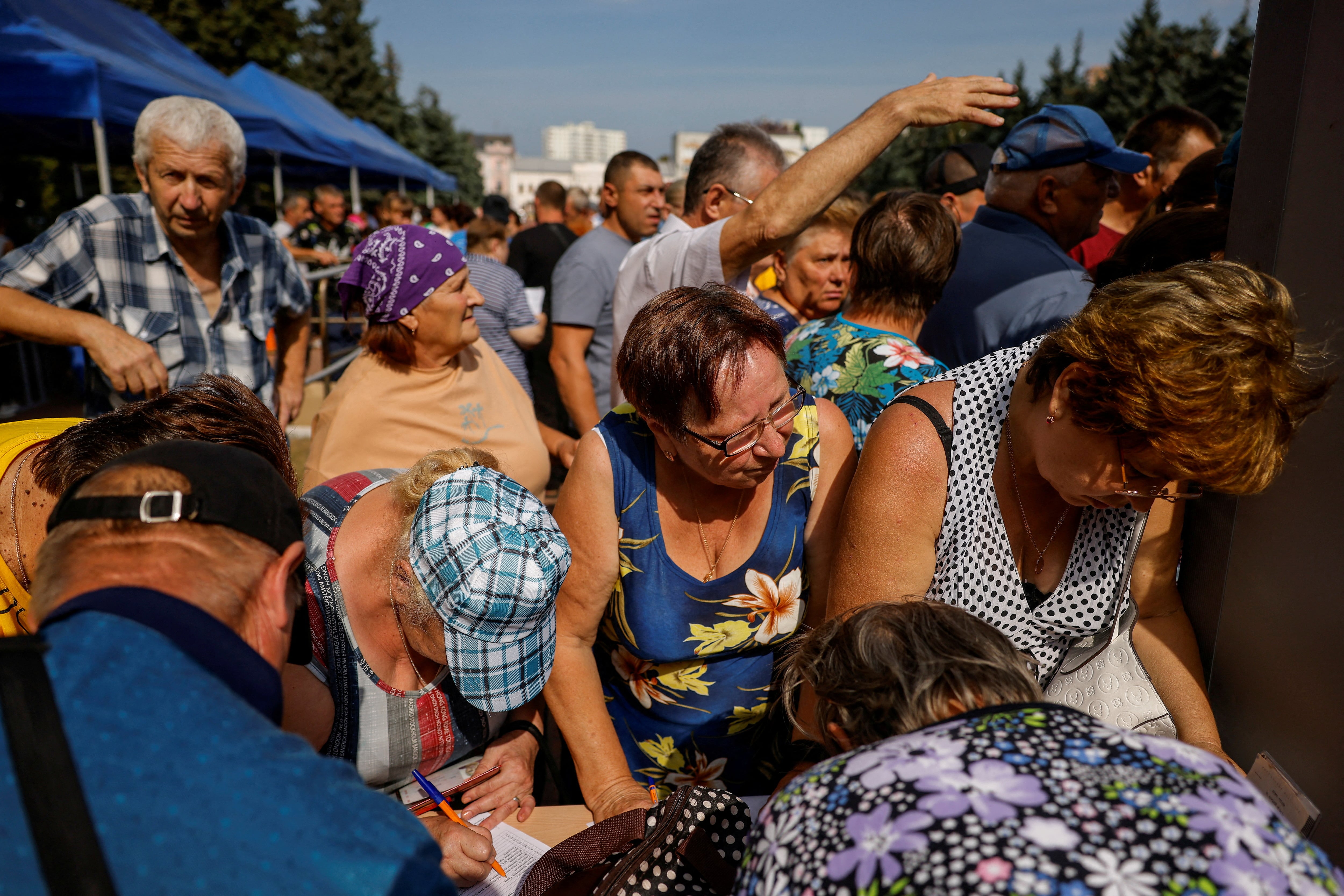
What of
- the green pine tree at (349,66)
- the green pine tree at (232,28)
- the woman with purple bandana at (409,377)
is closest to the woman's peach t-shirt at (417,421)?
the woman with purple bandana at (409,377)

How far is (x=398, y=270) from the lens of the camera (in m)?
2.71

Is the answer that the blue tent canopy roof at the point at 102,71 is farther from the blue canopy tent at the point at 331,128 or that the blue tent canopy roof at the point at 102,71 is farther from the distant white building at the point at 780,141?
the distant white building at the point at 780,141

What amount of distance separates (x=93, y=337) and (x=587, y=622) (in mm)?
1822

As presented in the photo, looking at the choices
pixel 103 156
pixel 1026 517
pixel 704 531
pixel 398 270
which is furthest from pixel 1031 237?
pixel 103 156

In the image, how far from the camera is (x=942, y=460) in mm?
1699

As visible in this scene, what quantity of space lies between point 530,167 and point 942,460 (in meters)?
126

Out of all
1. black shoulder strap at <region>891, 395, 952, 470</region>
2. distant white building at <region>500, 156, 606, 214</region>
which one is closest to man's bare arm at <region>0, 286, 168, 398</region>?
black shoulder strap at <region>891, 395, 952, 470</region>

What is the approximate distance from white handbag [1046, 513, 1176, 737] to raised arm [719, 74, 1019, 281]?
1.13 meters

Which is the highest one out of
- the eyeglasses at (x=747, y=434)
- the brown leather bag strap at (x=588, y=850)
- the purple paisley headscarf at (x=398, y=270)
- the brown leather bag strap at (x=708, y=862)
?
the purple paisley headscarf at (x=398, y=270)

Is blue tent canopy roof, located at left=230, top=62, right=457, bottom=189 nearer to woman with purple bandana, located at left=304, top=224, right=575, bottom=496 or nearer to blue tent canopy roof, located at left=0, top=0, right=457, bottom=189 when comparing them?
blue tent canopy roof, located at left=0, top=0, right=457, bottom=189

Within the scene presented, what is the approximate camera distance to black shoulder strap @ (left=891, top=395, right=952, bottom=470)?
66.9 inches

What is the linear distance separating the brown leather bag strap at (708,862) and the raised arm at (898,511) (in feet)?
1.85

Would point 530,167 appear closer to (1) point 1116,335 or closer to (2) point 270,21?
(2) point 270,21

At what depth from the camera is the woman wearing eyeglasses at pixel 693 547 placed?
1.80 metres
